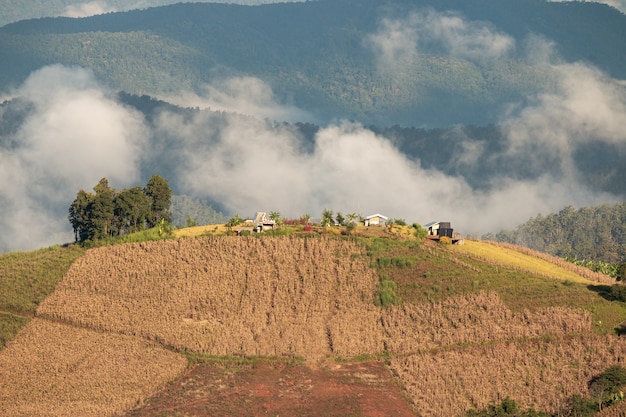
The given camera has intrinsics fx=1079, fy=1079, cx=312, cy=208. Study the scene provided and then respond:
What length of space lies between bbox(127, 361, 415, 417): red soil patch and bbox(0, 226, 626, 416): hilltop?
0.18m

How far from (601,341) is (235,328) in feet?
113

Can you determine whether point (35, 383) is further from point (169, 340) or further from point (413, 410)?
point (413, 410)

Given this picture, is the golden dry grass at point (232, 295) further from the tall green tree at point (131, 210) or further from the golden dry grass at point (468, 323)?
the tall green tree at point (131, 210)

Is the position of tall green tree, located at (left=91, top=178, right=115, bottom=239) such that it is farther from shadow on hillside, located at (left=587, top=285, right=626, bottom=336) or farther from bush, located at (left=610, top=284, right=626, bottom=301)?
bush, located at (left=610, top=284, right=626, bottom=301)

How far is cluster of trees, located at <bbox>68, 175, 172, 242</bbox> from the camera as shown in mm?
127319

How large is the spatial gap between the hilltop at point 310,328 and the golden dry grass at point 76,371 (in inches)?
8.0

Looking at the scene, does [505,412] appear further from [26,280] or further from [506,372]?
[26,280]

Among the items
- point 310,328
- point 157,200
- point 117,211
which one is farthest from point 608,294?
point 117,211

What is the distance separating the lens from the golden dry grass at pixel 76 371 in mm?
90375

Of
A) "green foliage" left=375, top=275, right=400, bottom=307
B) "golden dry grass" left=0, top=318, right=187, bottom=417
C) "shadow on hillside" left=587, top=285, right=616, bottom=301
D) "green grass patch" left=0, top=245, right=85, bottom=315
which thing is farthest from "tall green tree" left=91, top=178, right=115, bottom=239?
"shadow on hillside" left=587, top=285, right=616, bottom=301

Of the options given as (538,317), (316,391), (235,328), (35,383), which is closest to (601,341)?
(538,317)

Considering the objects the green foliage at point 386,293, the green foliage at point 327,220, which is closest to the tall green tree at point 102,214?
the green foliage at point 327,220

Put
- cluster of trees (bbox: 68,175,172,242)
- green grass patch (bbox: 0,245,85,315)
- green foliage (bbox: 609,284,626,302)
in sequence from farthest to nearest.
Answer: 1. cluster of trees (bbox: 68,175,172,242)
2. green grass patch (bbox: 0,245,85,315)
3. green foliage (bbox: 609,284,626,302)

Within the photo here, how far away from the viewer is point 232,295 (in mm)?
110500
